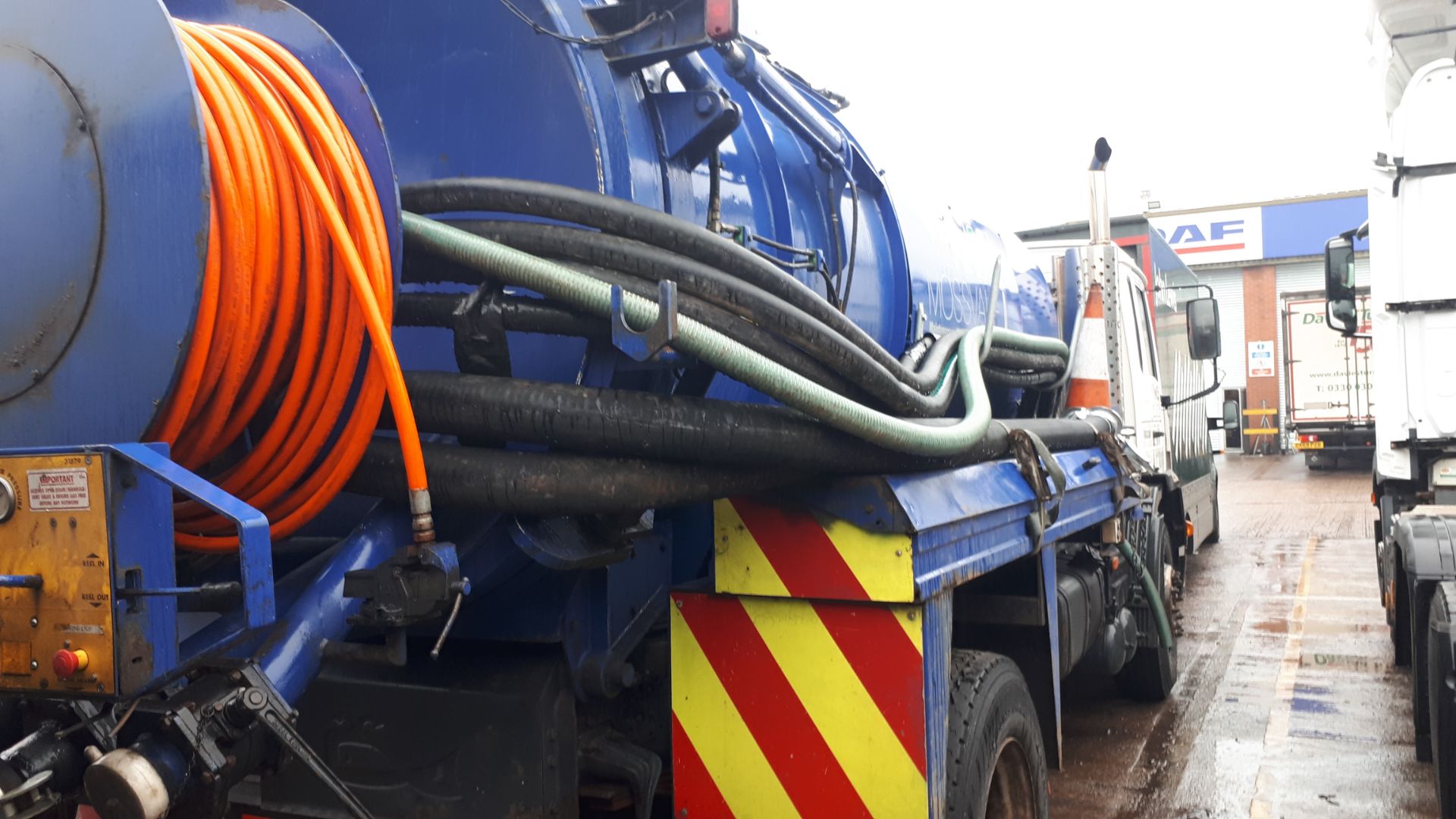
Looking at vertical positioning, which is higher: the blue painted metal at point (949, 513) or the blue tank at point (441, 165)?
the blue tank at point (441, 165)

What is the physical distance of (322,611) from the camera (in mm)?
1976

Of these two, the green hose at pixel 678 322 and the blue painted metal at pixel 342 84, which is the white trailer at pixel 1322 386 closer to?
the green hose at pixel 678 322

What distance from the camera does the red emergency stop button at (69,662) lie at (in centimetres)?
161

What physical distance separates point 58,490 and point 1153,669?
18.3 feet

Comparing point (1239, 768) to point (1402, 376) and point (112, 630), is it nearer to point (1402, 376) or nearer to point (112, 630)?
point (1402, 376)

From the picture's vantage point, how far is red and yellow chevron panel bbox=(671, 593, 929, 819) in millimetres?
2518

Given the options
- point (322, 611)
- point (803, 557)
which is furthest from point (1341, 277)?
point (322, 611)

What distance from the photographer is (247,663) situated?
1.76 m

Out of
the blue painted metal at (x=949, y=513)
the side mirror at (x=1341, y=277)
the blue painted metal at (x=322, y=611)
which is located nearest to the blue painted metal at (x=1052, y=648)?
the blue painted metal at (x=949, y=513)

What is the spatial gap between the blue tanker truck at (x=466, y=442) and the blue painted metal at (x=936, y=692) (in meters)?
0.02

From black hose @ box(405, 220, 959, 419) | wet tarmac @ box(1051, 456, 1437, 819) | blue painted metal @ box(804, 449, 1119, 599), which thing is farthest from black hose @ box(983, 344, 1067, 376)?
wet tarmac @ box(1051, 456, 1437, 819)

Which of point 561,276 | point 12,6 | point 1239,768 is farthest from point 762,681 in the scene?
point 1239,768

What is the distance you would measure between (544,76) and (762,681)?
1.37 m

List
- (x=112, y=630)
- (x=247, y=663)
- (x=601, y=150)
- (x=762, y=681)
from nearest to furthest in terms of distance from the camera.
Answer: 1. (x=112, y=630)
2. (x=247, y=663)
3. (x=601, y=150)
4. (x=762, y=681)
